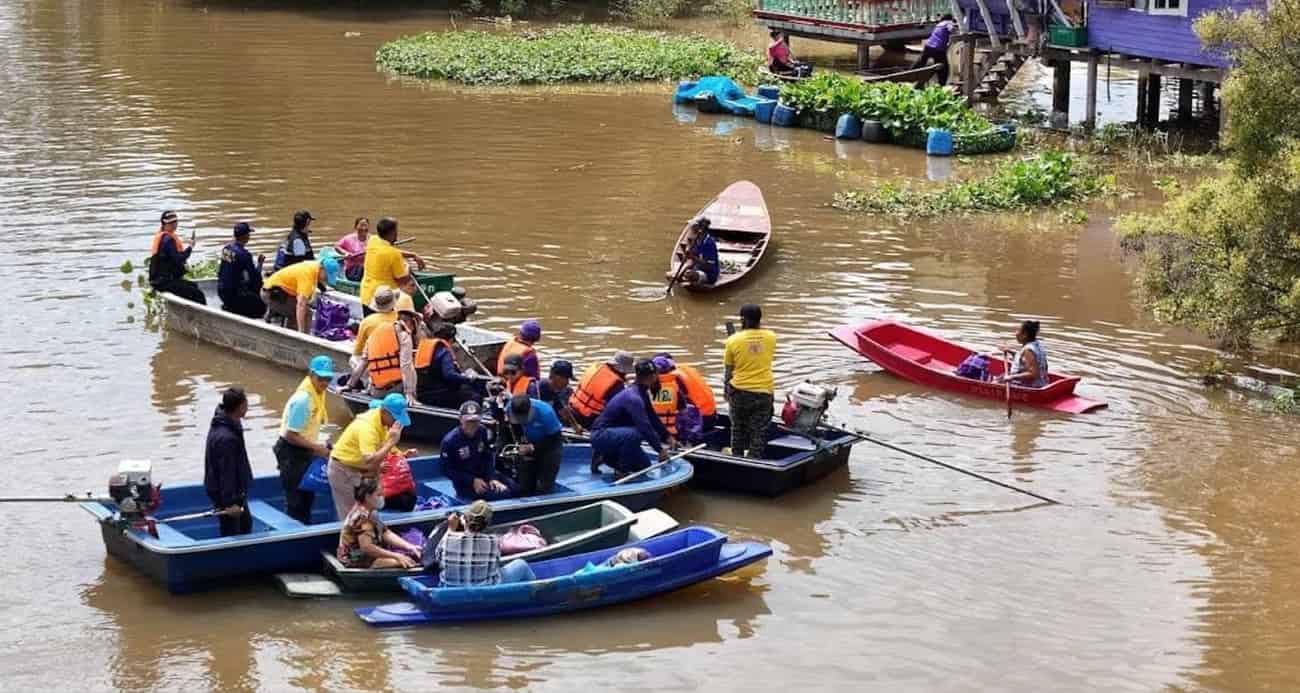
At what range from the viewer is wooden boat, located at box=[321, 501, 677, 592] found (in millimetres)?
13375

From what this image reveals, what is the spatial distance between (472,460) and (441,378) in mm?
2490

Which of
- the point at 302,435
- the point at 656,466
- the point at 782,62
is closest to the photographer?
the point at 302,435

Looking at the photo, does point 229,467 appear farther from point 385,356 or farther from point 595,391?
point 595,391

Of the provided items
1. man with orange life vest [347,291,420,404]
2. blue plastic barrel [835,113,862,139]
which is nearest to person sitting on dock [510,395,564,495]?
man with orange life vest [347,291,420,404]

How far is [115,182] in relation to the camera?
1137 inches

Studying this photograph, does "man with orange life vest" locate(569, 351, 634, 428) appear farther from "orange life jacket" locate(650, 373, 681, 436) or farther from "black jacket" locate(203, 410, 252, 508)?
"black jacket" locate(203, 410, 252, 508)

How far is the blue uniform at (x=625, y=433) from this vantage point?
15.2 m

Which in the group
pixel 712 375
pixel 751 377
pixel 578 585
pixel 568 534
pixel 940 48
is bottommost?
pixel 578 585

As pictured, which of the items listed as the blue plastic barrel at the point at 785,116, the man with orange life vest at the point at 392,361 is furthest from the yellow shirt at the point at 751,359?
the blue plastic barrel at the point at 785,116

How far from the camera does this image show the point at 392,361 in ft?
55.2

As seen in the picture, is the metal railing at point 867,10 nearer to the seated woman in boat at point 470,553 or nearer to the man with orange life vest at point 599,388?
the man with orange life vest at point 599,388

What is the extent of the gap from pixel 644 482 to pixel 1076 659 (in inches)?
154

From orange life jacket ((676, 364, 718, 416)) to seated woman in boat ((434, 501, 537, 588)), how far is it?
357 cm

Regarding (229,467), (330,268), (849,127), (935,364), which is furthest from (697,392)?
(849,127)
